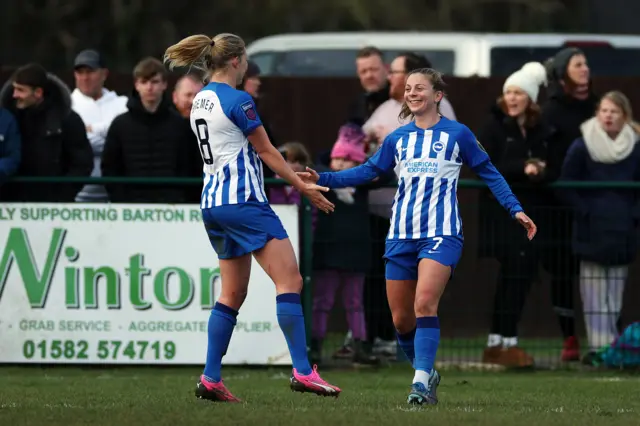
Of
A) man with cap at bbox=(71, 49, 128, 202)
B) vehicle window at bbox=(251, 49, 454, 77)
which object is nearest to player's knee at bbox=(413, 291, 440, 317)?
man with cap at bbox=(71, 49, 128, 202)

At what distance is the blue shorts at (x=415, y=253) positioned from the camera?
35.5 feet

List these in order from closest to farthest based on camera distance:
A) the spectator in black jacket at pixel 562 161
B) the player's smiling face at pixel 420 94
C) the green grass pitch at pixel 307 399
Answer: the green grass pitch at pixel 307 399 < the player's smiling face at pixel 420 94 < the spectator in black jacket at pixel 562 161

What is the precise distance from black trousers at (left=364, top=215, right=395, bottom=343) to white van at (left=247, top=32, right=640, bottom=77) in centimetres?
424

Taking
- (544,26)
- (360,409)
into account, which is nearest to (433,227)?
(360,409)

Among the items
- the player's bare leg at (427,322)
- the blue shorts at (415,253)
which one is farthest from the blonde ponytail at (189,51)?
the player's bare leg at (427,322)

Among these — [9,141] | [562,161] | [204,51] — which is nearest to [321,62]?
[562,161]

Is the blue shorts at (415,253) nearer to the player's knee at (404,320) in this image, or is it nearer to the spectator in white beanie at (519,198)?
the player's knee at (404,320)

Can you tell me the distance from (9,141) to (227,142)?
404cm

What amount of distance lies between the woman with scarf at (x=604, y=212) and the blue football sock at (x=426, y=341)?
3691mm

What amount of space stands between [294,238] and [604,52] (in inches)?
216

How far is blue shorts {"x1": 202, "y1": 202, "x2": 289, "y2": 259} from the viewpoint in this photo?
10.6 m

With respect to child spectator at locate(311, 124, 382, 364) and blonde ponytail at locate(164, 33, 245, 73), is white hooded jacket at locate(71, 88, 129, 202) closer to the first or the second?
child spectator at locate(311, 124, 382, 364)

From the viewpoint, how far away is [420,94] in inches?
432

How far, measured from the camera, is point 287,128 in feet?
58.5
